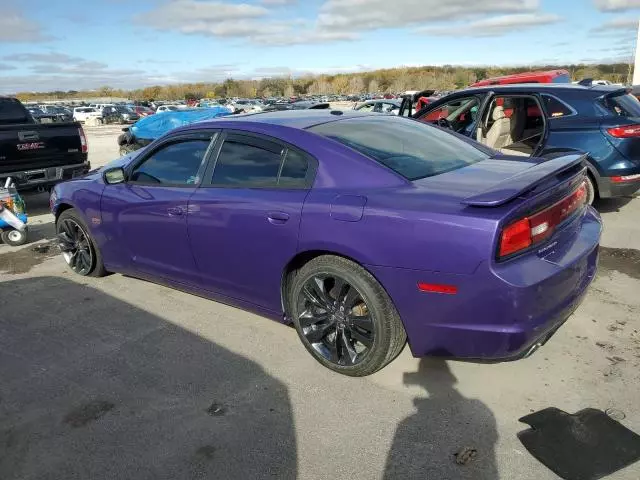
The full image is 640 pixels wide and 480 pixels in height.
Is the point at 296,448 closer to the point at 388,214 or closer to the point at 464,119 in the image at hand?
the point at 388,214

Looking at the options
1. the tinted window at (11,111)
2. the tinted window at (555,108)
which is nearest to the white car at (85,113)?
the tinted window at (11,111)

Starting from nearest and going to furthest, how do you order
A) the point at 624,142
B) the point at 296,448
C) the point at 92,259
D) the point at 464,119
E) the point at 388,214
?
the point at 296,448, the point at 388,214, the point at 92,259, the point at 624,142, the point at 464,119

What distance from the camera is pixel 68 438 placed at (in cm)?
279

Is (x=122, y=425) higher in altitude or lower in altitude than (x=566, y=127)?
lower

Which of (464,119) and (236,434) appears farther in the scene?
(464,119)

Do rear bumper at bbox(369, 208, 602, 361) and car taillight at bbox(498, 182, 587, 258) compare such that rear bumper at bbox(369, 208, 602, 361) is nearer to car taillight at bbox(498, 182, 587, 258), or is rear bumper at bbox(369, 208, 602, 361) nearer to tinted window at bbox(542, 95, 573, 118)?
car taillight at bbox(498, 182, 587, 258)

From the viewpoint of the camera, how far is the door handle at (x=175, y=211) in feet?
12.7

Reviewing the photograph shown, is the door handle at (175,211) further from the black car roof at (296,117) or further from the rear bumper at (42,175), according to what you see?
the rear bumper at (42,175)

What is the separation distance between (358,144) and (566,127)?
376 cm

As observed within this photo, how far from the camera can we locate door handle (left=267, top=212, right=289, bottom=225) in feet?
10.6

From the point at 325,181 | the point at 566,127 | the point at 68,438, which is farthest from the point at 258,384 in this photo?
the point at 566,127

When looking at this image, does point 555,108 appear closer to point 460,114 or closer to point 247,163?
point 460,114

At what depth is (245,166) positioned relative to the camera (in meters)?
3.62

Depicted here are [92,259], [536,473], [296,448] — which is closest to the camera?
[536,473]
